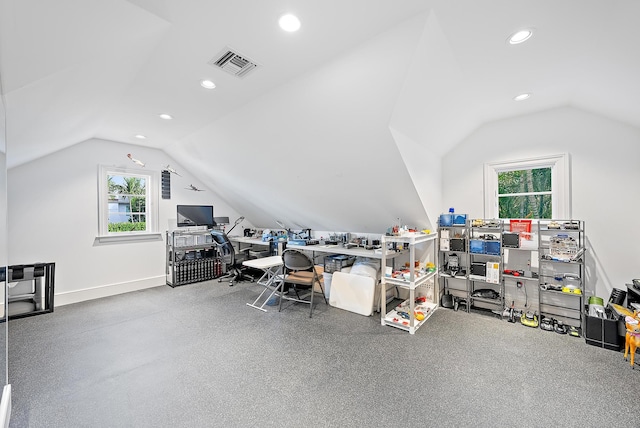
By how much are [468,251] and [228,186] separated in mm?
4385

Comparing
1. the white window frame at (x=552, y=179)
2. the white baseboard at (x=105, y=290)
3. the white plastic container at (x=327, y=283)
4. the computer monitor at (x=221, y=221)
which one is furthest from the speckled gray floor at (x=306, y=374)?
the computer monitor at (x=221, y=221)

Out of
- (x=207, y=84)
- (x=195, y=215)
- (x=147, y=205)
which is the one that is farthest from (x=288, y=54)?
(x=147, y=205)

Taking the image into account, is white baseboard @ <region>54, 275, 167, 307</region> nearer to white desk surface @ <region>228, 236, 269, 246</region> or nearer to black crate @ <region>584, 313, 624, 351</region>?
white desk surface @ <region>228, 236, 269, 246</region>

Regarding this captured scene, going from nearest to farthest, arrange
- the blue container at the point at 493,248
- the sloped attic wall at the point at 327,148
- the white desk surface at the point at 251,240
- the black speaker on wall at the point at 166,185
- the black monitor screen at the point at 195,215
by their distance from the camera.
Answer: the sloped attic wall at the point at 327,148 < the blue container at the point at 493,248 < the black speaker on wall at the point at 166,185 < the black monitor screen at the point at 195,215 < the white desk surface at the point at 251,240

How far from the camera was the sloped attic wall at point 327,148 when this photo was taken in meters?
2.22

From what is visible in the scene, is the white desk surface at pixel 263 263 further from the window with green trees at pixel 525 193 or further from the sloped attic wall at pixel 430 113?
the window with green trees at pixel 525 193

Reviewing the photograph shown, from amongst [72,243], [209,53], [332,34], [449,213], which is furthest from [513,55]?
[72,243]

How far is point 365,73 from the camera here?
87.5 inches

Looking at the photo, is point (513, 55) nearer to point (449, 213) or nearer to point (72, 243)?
point (449, 213)

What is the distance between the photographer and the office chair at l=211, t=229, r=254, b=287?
4908 millimetres

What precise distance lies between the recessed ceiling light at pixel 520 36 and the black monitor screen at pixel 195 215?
17.8ft

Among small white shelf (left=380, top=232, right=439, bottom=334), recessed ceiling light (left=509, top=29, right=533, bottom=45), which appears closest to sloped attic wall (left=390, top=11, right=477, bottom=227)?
recessed ceiling light (left=509, top=29, right=533, bottom=45)

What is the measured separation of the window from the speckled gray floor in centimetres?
170

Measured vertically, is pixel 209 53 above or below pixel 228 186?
above
